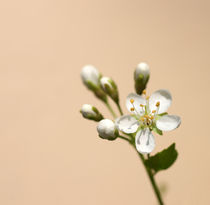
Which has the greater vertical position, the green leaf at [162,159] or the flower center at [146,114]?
the flower center at [146,114]

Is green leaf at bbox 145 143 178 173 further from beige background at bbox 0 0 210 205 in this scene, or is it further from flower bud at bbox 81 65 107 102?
beige background at bbox 0 0 210 205

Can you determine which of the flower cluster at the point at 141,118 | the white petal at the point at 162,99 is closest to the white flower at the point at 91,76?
the flower cluster at the point at 141,118

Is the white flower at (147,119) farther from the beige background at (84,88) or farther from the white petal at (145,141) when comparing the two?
the beige background at (84,88)

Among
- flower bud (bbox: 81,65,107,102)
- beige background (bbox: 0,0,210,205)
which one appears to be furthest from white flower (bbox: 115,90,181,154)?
beige background (bbox: 0,0,210,205)

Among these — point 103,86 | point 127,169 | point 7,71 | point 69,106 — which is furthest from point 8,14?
point 103,86

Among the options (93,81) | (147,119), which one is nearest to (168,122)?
(147,119)

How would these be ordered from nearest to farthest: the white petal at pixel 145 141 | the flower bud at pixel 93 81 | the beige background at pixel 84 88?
the white petal at pixel 145 141
the flower bud at pixel 93 81
the beige background at pixel 84 88

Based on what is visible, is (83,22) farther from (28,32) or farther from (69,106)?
(69,106)
